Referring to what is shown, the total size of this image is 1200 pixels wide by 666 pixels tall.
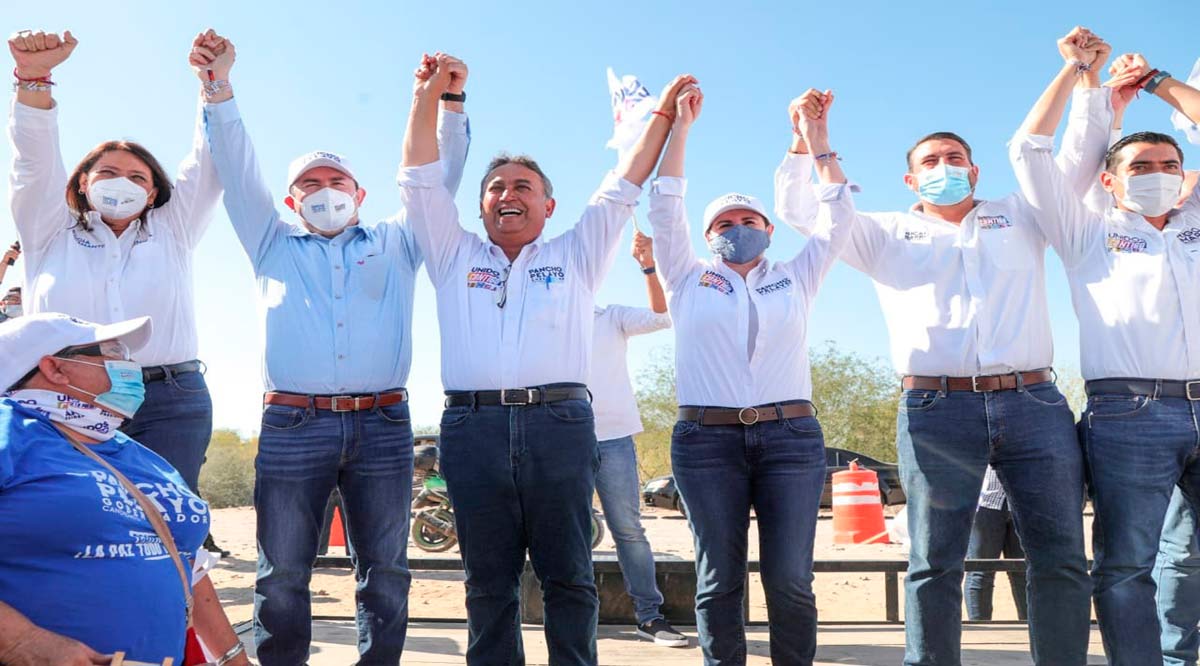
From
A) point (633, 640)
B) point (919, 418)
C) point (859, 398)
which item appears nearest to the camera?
point (919, 418)

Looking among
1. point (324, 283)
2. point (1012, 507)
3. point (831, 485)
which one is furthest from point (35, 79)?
point (831, 485)

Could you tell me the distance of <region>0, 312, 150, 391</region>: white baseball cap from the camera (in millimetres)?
2385

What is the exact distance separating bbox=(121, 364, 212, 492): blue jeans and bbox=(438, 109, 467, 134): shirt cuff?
55.8 inches

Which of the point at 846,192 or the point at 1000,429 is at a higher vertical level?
the point at 846,192

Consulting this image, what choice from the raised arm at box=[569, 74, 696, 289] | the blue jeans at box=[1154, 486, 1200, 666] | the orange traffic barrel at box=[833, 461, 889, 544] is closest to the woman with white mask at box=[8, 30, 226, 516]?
the raised arm at box=[569, 74, 696, 289]

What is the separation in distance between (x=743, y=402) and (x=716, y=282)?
530mm

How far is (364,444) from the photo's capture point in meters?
3.50

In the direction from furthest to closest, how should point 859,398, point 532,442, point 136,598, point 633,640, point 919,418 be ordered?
point 859,398 < point 633,640 < point 919,418 < point 532,442 < point 136,598

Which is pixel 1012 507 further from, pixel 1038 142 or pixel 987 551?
pixel 987 551

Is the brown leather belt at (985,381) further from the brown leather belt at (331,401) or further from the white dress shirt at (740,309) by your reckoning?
the brown leather belt at (331,401)

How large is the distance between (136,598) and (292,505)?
3.79 ft

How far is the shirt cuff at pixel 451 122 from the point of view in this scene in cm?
397

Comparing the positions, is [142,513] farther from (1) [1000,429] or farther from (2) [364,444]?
(1) [1000,429]

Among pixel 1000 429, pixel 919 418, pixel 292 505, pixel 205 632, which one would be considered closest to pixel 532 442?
pixel 292 505
